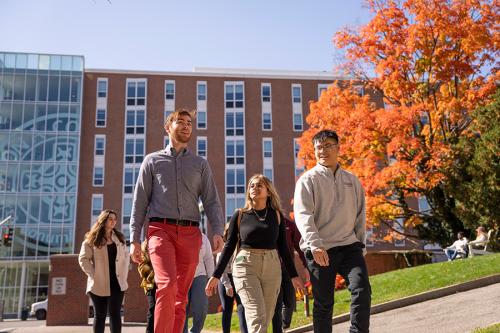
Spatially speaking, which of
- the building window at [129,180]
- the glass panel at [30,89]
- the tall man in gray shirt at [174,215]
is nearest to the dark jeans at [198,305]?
the tall man in gray shirt at [174,215]

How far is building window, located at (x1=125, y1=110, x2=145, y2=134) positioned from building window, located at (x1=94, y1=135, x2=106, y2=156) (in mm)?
2210

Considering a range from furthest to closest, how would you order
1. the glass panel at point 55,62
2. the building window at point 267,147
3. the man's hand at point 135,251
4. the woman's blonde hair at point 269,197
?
the building window at point 267,147
the glass panel at point 55,62
the woman's blonde hair at point 269,197
the man's hand at point 135,251

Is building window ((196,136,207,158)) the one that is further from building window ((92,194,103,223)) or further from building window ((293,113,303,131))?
building window ((92,194,103,223))

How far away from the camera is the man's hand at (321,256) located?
474 centimetres

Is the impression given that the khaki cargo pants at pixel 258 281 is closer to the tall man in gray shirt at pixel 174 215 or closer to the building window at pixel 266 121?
the tall man in gray shirt at pixel 174 215

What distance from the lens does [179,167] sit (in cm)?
497

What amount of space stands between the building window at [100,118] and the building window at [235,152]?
1131 centimetres

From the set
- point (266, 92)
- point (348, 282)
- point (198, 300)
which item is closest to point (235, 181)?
point (266, 92)

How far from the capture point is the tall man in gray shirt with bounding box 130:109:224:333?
452 cm

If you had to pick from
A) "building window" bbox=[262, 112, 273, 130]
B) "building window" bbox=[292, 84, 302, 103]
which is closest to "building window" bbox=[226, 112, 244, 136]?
"building window" bbox=[262, 112, 273, 130]

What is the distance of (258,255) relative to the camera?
5293 mm

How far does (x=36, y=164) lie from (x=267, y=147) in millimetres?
20143

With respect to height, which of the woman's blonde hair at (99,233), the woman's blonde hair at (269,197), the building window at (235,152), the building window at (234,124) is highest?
the building window at (234,124)

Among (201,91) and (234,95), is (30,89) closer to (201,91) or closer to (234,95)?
(201,91)
